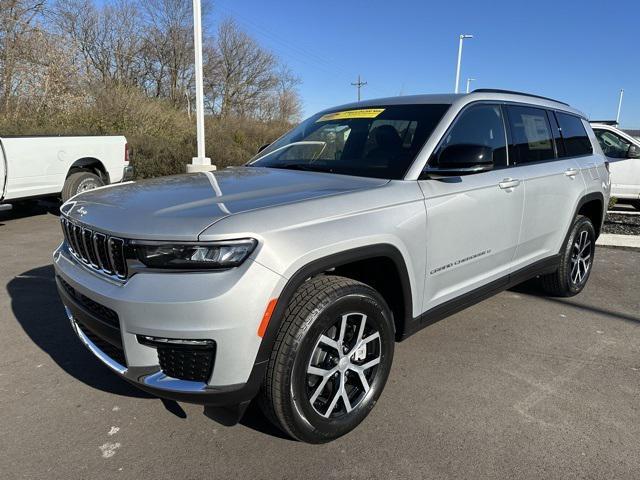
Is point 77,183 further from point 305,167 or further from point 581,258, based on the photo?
point 581,258

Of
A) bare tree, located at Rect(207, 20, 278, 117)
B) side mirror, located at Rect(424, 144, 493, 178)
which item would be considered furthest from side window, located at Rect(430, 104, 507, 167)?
bare tree, located at Rect(207, 20, 278, 117)

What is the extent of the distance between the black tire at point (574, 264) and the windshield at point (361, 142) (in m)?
2.14

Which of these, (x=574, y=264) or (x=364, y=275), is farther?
(x=574, y=264)

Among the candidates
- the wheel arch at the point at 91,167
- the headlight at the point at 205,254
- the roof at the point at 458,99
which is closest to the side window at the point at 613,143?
the roof at the point at 458,99

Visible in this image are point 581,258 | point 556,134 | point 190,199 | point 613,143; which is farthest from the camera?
point 613,143

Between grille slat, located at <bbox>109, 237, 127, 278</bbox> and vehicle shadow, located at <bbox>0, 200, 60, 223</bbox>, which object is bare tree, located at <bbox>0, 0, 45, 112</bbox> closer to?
vehicle shadow, located at <bbox>0, 200, 60, 223</bbox>

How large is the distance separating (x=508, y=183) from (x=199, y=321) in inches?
97.0

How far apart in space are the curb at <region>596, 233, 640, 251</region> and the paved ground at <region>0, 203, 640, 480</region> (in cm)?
357

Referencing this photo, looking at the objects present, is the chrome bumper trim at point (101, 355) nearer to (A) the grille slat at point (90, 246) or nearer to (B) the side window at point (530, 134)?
(A) the grille slat at point (90, 246)

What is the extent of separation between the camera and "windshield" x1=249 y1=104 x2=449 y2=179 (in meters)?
3.03

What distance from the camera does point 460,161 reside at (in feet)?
9.12

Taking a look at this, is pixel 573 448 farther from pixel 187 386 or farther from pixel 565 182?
pixel 565 182

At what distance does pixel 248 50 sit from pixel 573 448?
4420cm

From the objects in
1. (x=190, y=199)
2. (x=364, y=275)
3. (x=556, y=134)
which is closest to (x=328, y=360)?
(x=364, y=275)
